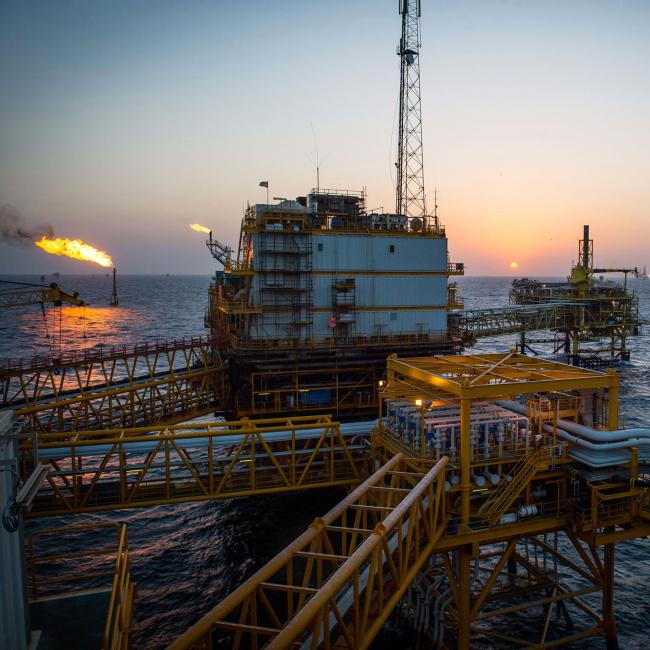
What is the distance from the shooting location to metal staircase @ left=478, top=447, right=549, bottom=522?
1881 cm

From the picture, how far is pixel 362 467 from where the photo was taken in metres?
26.6

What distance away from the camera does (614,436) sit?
64.2 feet

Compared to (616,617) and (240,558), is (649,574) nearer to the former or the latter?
(616,617)

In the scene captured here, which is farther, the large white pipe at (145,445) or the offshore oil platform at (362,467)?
the large white pipe at (145,445)

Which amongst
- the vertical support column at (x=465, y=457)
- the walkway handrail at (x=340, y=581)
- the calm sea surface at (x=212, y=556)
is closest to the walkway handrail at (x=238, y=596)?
the walkway handrail at (x=340, y=581)

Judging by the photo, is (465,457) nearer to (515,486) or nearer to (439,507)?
(439,507)

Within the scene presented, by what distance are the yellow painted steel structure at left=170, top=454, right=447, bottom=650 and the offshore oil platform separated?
0.24ft

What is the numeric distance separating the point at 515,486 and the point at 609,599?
23.2ft

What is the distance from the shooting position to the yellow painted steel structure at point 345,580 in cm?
1041

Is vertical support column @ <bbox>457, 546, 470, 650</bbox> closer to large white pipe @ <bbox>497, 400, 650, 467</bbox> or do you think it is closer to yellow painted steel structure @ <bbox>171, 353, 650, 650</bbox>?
yellow painted steel structure @ <bbox>171, 353, 650, 650</bbox>

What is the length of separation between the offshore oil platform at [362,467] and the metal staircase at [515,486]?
0.10 metres

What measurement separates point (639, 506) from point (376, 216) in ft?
97.5

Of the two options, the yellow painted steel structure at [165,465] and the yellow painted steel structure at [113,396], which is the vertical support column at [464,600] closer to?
the yellow painted steel structure at [165,465]

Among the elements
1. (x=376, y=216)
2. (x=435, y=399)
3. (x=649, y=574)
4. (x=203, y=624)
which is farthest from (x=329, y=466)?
(x=376, y=216)
